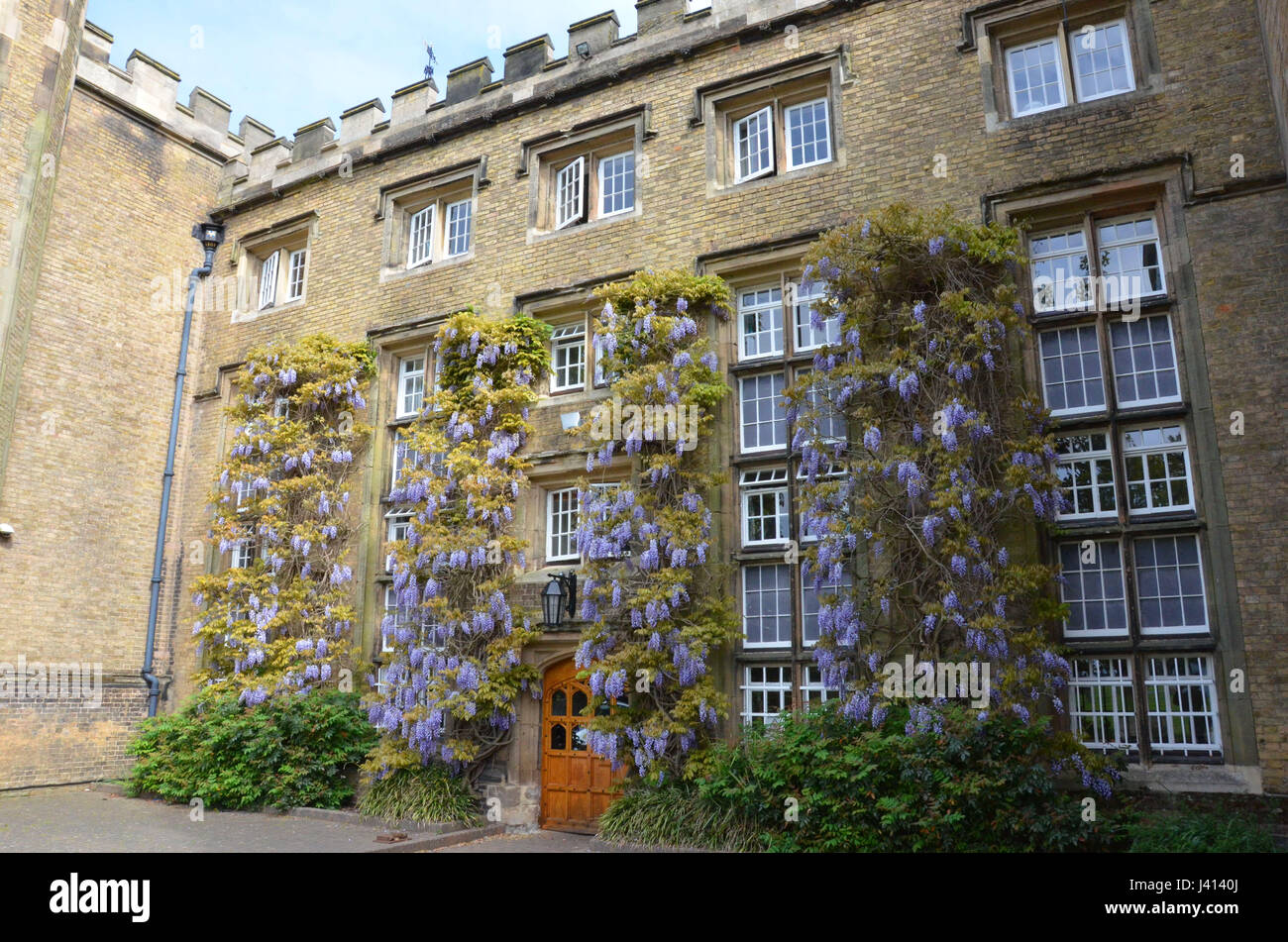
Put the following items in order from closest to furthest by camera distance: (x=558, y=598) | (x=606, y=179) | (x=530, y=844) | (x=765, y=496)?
(x=530, y=844) < (x=765, y=496) < (x=558, y=598) < (x=606, y=179)

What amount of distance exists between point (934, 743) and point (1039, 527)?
2.31m

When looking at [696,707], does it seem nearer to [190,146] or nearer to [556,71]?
[556,71]

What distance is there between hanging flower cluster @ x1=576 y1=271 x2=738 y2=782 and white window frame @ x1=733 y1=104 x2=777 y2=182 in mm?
1656

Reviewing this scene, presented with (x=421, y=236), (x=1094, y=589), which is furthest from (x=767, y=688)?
(x=421, y=236)

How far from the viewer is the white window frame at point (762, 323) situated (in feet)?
36.3

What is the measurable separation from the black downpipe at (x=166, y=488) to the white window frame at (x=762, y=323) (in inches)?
382

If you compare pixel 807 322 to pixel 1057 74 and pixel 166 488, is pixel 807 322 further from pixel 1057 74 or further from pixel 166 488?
pixel 166 488

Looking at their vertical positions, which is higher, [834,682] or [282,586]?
[282,586]

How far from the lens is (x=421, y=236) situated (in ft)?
47.4

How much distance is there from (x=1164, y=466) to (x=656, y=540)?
4.96m

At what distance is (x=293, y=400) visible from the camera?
13.9 m

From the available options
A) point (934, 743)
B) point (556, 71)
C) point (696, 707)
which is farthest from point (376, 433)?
point (934, 743)

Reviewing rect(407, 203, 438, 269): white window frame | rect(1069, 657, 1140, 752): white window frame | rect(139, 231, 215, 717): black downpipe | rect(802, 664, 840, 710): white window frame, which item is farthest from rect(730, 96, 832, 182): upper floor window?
rect(139, 231, 215, 717): black downpipe
